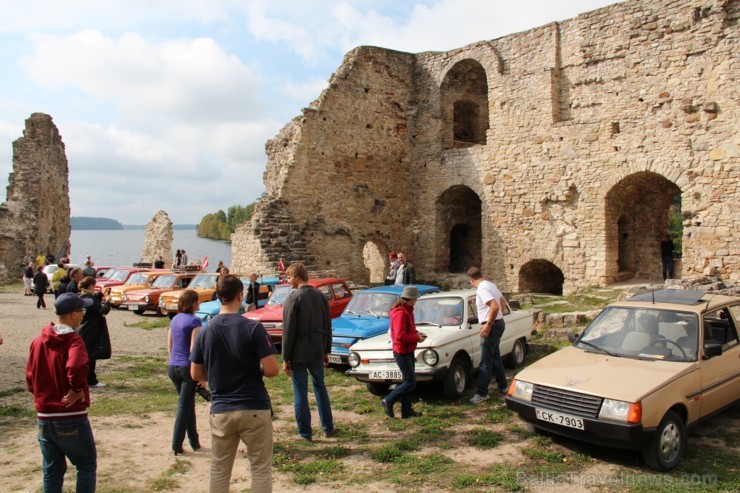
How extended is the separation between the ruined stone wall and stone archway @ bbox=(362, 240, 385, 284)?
16.5m

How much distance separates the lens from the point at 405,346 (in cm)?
695

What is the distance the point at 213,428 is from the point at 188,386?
5.56ft

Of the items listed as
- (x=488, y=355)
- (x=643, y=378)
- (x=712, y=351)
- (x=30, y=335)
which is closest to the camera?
(x=643, y=378)

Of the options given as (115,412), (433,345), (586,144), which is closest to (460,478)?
(433,345)

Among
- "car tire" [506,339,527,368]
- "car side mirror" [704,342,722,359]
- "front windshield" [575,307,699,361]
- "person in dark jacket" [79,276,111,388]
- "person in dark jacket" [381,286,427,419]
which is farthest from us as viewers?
"car tire" [506,339,527,368]

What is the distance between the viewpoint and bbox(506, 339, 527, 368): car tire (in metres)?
9.59

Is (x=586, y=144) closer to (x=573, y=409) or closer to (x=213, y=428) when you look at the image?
(x=573, y=409)

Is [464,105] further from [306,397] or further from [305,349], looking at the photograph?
[306,397]

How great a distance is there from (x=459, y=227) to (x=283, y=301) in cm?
1283

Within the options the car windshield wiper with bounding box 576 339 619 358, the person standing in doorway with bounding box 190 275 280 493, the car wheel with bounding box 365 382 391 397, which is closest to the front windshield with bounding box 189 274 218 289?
the car wheel with bounding box 365 382 391 397

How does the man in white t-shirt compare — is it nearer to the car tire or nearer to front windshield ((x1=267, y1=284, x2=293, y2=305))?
the car tire

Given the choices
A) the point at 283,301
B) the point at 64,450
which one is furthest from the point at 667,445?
the point at 283,301

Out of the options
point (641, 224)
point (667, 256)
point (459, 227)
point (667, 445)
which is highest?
point (459, 227)

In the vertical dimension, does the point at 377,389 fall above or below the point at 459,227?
below
